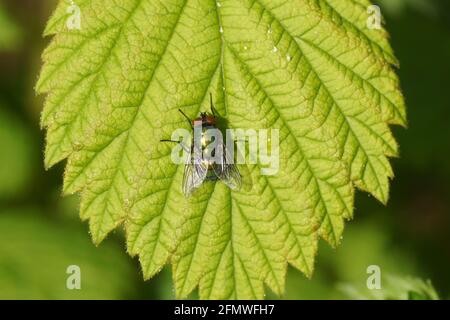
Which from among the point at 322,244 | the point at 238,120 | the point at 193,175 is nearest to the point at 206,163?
the point at 193,175

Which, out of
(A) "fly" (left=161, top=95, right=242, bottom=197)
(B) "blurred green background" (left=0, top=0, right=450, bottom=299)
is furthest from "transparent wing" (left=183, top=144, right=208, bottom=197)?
(B) "blurred green background" (left=0, top=0, right=450, bottom=299)

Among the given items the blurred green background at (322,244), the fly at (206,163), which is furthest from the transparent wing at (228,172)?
the blurred green background at (322,244)

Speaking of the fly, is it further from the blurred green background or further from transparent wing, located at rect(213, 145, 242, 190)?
the blurred green background

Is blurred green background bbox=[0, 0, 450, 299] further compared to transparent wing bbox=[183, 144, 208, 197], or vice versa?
blurred green background bbox=[0, 0, 450, 299]

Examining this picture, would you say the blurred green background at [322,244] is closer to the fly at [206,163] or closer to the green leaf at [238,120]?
the green leaf at [238,120]

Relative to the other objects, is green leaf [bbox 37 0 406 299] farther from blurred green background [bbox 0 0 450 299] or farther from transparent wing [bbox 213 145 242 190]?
blurred green background [bbox 0 0 450 299]
